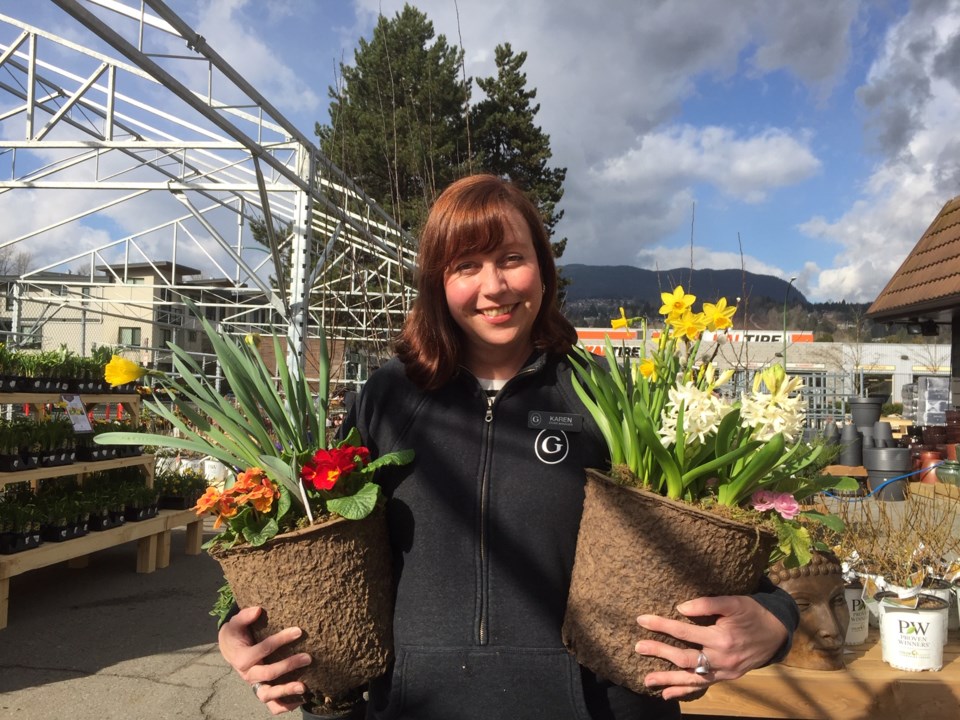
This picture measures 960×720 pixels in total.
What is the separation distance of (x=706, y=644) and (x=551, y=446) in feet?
1.25

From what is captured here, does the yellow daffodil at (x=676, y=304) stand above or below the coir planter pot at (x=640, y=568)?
above

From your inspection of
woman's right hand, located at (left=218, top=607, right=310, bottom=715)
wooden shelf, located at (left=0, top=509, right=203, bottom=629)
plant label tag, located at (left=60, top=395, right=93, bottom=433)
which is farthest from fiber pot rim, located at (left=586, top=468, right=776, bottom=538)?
plant label tag, located at (left=60, top=395, right=93, bottom=433)

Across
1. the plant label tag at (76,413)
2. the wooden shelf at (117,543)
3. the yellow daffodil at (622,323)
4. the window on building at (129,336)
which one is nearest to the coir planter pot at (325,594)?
the yellow daffodil at (622,323)

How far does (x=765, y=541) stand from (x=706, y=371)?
0.26 m

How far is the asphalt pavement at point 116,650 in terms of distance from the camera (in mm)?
3229

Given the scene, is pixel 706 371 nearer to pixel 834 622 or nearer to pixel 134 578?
pixel 834 622

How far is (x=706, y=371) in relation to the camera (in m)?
1.11

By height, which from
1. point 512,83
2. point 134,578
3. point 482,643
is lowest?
point 134,578

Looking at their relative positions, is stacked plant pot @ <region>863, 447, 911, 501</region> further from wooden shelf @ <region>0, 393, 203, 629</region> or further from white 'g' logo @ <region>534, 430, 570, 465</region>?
white 'g' logo @ <region>534, 430, 570, 465</region>

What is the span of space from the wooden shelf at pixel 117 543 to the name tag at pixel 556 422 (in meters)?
3.13

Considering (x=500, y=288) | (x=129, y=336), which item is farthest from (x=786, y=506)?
(x=129, y=336)

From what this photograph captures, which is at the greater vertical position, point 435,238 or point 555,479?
point 435,238

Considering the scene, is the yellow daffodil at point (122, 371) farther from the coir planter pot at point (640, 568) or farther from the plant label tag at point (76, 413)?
the plant label tag at point (76, 413)

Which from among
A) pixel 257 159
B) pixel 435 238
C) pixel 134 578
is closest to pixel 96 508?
pixel 134 578
